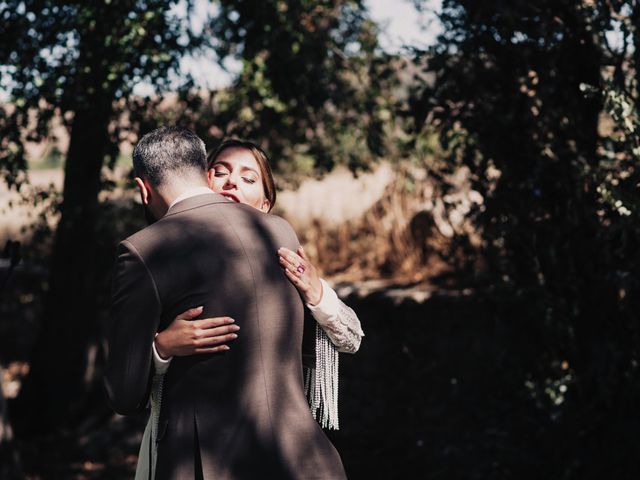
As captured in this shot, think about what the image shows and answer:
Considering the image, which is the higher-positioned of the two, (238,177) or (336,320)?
(238,177)

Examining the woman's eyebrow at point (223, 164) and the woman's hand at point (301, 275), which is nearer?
the woman's hand at point (301, 275)

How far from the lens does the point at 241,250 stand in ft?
8.46

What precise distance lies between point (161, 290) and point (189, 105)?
3.94 meters

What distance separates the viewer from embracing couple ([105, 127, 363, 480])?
8.01 feet

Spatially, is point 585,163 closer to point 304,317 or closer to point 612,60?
point 612,60

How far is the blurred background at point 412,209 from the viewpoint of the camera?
16.1ft

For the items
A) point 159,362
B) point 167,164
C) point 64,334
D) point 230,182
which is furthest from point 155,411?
point 64,334

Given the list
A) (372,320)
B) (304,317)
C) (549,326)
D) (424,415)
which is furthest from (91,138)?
(304,317)

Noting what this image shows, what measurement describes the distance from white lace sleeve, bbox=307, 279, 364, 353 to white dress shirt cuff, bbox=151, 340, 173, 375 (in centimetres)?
52

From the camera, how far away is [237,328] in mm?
2508

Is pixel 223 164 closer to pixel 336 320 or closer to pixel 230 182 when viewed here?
pixel 230 182

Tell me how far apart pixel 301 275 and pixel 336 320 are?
0.23 meters

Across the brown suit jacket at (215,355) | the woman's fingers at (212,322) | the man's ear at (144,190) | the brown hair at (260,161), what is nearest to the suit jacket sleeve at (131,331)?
the brown suit jacket at (215,355)

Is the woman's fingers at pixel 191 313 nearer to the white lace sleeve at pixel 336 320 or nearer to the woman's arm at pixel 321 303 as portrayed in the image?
the woman's arm at pixel 321 303
